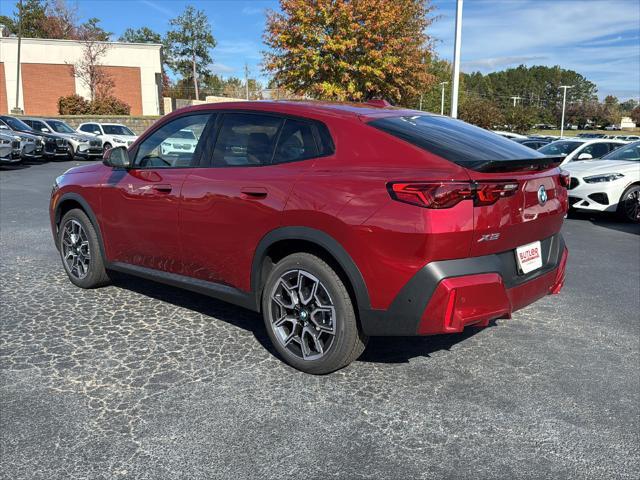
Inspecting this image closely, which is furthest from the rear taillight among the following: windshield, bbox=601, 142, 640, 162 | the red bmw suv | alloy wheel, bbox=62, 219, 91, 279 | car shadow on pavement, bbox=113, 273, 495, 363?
windshield, bbox=601, 142, 640, 162

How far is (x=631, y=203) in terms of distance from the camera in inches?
404

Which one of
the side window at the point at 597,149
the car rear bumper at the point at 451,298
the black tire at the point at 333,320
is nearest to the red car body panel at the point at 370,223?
the car rear bumper at the point at 451,298

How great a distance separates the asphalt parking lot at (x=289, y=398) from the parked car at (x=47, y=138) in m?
18.8

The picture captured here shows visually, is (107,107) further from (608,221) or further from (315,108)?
(315,108)

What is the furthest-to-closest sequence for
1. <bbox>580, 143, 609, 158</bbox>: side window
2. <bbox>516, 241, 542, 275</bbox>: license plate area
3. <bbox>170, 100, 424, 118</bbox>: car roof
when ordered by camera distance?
<bbox>580, 143, 609, 158</bbox>: side window, <bbox>170, 100, 424, 118</bbox>: car roof, <bbox>516, 241, 542, 275</bbox>: license plate area

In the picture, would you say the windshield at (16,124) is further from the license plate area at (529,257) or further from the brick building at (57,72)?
the brick building at (57,72)

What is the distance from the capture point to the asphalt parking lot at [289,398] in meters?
2.64

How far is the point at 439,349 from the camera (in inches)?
159

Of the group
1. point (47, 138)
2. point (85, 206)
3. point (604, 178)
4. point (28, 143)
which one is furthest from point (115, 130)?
point (85, 206)

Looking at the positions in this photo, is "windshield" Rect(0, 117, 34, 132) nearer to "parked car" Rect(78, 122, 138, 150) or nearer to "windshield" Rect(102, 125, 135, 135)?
"parked car" Rect(78, 122, 138, 150)

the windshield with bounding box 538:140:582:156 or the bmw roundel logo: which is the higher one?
the windshield with bounding box 538:140:582:156

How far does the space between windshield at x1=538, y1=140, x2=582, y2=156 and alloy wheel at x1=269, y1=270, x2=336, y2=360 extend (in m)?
12.0

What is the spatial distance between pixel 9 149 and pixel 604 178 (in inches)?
654

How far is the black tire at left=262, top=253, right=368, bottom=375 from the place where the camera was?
3307mm
